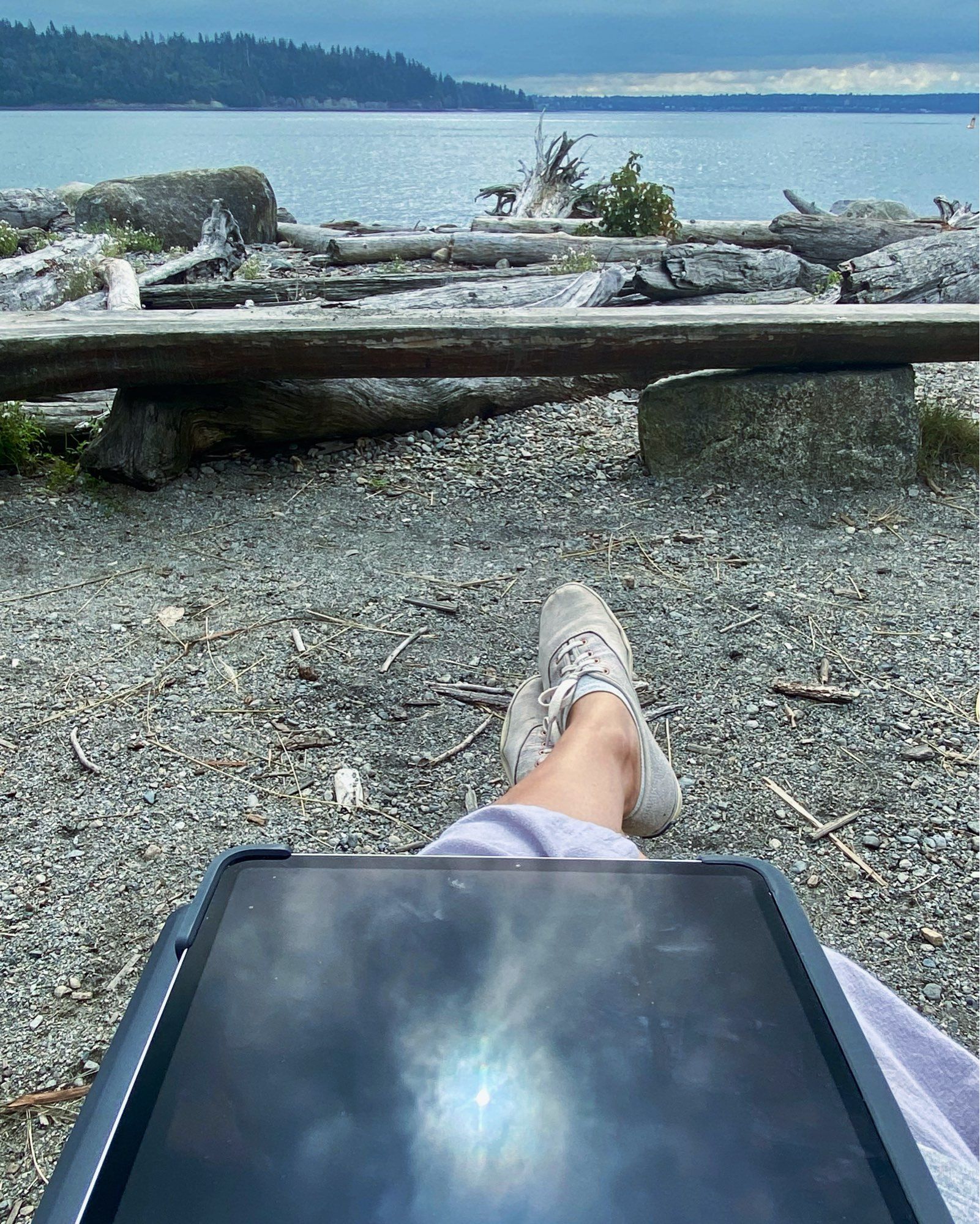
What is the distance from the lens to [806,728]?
102 inches

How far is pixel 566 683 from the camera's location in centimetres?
234

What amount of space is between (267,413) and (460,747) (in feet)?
8.01

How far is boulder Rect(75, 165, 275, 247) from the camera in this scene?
10297 millimetres

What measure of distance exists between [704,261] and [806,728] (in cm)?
564

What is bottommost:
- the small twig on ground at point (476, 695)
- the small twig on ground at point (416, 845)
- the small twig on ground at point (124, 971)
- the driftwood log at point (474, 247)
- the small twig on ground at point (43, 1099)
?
the small twig on ground at point (43, 1099)

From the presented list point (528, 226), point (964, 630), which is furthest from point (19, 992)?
point (528, 226)

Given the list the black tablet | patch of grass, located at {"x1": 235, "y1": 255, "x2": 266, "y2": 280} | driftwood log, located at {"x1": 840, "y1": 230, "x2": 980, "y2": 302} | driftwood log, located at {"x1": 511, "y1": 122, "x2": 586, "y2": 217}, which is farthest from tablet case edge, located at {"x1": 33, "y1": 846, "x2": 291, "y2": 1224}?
driftwood log, located at {"x1": 511, "y1": 122, "x2": 586, "y2": 217}

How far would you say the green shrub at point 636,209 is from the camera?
32.4 ft

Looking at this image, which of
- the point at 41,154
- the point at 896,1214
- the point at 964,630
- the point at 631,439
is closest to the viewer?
the point at 896,1214

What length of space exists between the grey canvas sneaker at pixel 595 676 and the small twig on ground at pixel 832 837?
31 cm

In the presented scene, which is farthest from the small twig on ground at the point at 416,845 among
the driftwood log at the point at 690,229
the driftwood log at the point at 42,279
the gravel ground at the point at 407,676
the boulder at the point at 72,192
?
the boulder at the point at 72,192

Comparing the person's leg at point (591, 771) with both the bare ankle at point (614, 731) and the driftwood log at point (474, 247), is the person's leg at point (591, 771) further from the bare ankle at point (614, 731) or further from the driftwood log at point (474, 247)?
the driftwood log at point (474, 247)

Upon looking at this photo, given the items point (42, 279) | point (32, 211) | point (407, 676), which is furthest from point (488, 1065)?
point (32, 211)

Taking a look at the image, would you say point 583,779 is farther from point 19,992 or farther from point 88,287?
point 88,287
